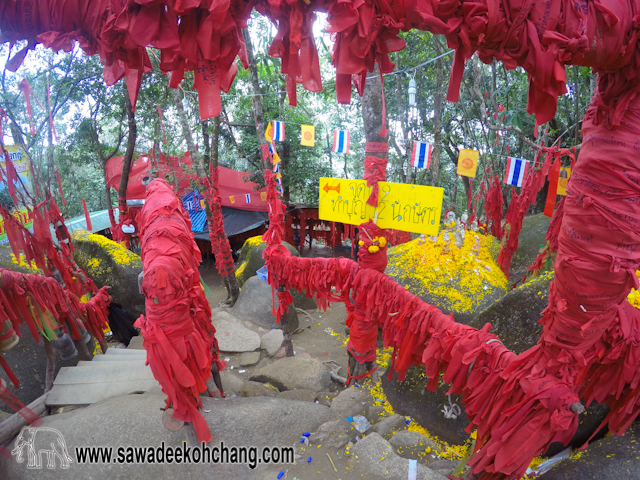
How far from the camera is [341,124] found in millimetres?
13211

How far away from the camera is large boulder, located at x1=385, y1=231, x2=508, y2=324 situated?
4.62 metres

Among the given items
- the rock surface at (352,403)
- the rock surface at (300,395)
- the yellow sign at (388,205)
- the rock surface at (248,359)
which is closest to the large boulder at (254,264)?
the rock surface at (248,359)

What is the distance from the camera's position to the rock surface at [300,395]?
11.6 feet

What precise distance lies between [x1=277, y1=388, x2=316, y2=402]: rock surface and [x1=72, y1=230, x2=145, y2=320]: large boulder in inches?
155

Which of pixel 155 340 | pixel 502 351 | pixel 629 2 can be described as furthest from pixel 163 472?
pixel 629 2

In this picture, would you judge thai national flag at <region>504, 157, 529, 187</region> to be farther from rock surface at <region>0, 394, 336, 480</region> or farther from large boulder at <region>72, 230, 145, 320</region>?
large boulder at <region>72, 230, 145, 320</region>

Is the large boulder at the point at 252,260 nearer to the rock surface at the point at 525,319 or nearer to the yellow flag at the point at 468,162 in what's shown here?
the yellow flag at the point at 468,162

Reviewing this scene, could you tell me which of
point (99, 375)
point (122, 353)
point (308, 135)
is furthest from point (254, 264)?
point (99, 375)

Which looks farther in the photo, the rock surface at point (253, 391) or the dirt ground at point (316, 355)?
the rock surface at point (253, 391)

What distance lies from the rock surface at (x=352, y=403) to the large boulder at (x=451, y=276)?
1.78 m

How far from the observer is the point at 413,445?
2.53 m

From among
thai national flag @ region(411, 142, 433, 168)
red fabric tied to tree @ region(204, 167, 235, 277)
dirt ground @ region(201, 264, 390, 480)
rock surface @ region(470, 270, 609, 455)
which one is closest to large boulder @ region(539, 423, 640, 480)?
rock surface @ region(470, 270, 609, 455)

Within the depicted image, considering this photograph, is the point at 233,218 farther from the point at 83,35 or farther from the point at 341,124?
the point at 83,35

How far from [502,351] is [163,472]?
203 centimetres
